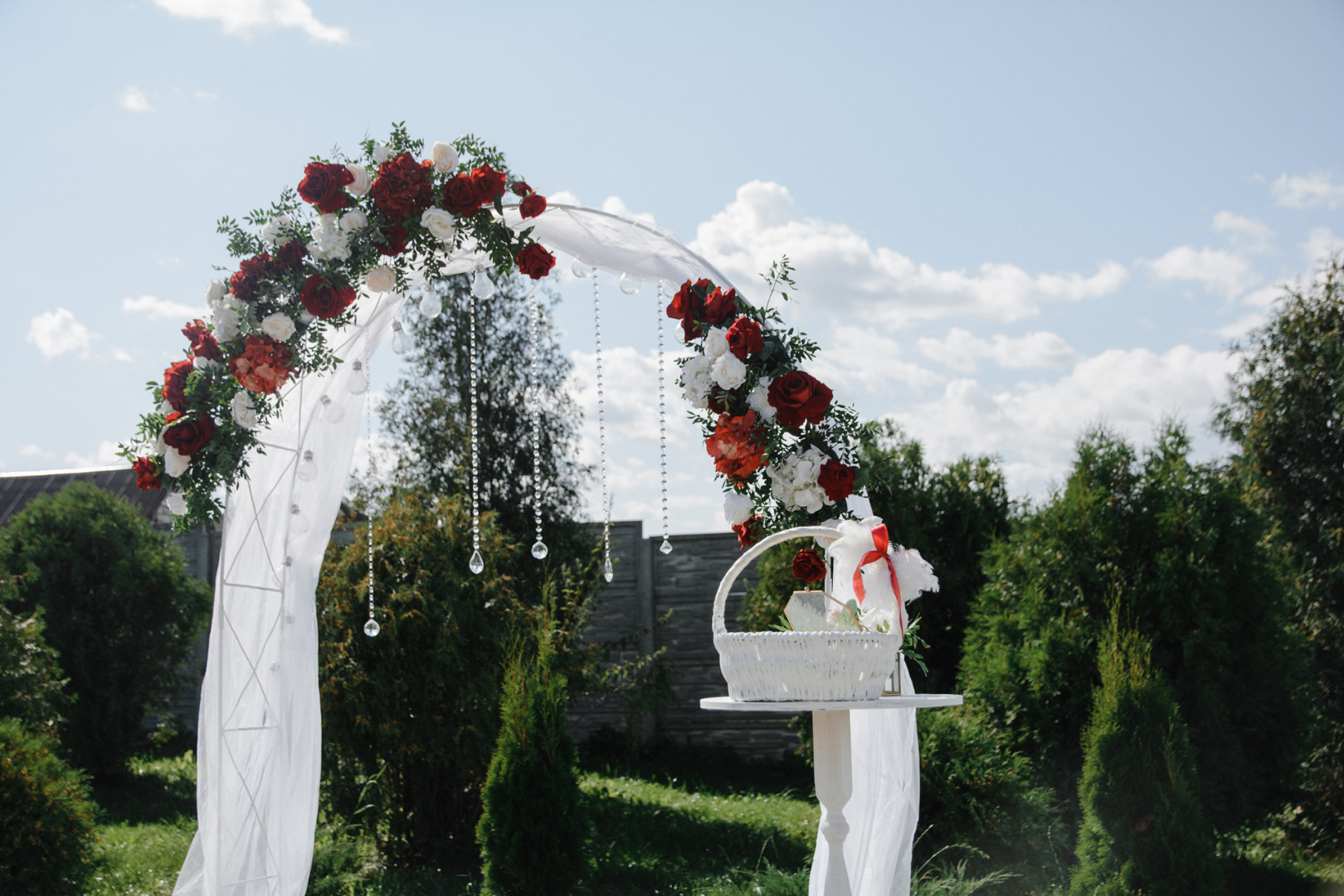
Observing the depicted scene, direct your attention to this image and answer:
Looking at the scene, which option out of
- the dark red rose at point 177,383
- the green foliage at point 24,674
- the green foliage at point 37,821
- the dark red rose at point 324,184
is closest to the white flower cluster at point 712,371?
the dark red rose at point 324,184

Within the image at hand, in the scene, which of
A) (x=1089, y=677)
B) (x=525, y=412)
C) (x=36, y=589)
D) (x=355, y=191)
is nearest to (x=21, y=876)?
(x=355, y=191)

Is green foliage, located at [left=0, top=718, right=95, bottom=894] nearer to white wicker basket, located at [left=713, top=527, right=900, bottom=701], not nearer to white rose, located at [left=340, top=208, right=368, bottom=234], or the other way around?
white rose, located at [left=340, top=208, right=368, bottom=234]

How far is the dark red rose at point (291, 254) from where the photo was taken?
3490 mm

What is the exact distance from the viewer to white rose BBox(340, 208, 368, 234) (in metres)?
3.41

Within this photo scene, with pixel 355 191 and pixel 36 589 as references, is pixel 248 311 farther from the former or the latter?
pixel 36 589

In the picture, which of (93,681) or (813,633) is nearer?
(813,633)

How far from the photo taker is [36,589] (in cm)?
754

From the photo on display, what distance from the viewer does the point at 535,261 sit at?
136 inches

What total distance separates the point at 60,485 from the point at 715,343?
1032 cm

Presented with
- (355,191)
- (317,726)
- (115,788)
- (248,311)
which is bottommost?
(115,788)

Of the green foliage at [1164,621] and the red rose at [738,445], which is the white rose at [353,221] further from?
the green foliage at [1164,621]

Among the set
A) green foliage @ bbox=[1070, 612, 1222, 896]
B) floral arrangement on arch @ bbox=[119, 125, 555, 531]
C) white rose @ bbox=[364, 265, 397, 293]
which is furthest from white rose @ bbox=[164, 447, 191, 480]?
green foliage @ bbox=[1070, 612, 1222, 896]

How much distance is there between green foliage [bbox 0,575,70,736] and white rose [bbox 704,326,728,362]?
4.60 meters

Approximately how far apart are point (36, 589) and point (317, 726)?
5.14 m
